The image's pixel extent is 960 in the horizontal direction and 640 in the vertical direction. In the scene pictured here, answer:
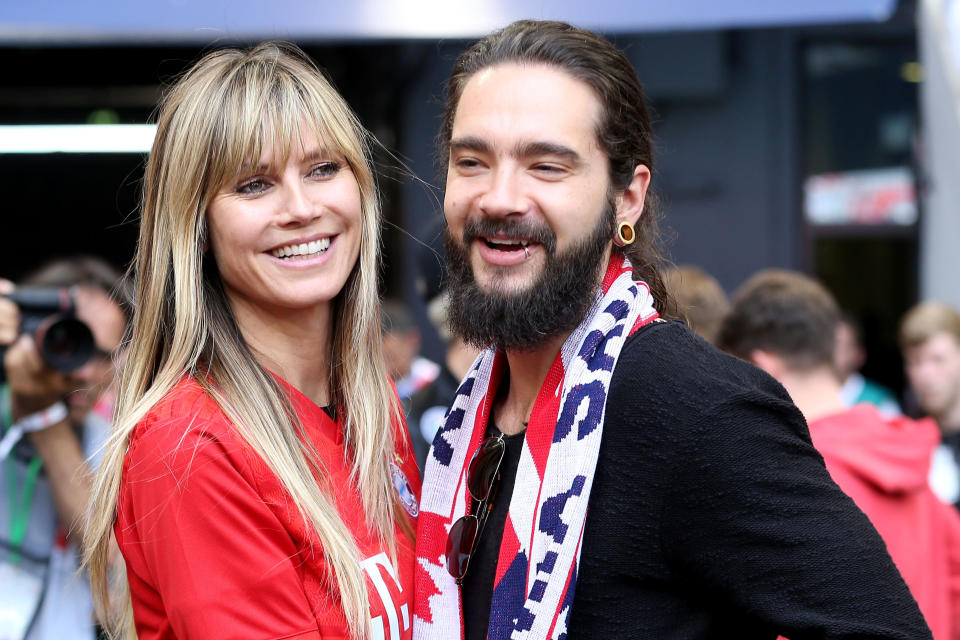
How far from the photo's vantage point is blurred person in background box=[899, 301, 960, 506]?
14.0 feet

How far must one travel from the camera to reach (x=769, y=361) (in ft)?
9.91

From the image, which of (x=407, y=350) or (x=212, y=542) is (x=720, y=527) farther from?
(x=407, y=350)

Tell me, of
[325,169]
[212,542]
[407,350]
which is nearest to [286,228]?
[325,169]

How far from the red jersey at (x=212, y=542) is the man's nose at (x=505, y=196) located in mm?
596

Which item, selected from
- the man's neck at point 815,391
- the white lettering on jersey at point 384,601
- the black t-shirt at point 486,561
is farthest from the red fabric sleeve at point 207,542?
the man's neck at point 815,391

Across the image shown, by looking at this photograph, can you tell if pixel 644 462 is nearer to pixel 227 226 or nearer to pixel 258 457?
pixel 258 457

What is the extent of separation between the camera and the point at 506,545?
5.59 ft

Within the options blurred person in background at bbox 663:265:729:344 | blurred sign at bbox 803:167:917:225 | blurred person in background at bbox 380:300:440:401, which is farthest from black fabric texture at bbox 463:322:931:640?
blurred sign at bbox 803:167:917:225

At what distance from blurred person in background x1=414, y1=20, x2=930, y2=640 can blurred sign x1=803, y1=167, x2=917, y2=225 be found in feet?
14.2

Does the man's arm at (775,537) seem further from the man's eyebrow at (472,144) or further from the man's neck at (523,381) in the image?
the man's eyebrow at (472,144)

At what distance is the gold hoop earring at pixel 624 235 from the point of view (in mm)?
1864

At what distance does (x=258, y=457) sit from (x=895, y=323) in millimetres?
5441

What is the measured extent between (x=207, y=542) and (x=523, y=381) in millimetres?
653

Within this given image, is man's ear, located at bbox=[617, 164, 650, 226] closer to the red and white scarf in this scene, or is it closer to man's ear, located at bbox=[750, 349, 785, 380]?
the red and white scarf
